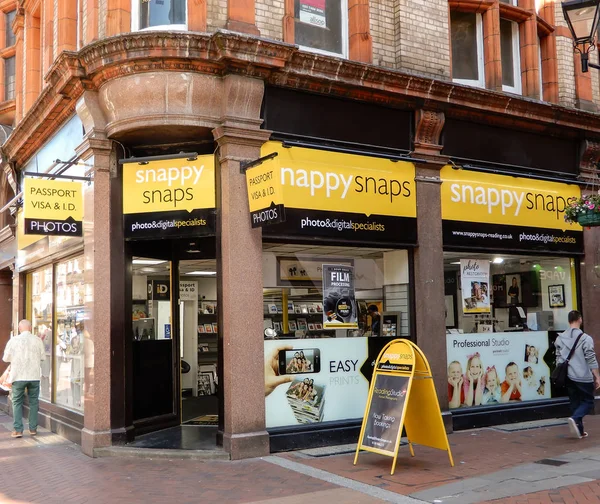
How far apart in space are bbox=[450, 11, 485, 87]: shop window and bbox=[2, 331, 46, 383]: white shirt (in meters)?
8.85

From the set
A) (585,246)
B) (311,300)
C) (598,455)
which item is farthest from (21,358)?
(585,246)

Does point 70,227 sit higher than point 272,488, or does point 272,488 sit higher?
point 70,227

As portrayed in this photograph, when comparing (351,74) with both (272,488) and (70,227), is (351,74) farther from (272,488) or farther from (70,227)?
(272,488)

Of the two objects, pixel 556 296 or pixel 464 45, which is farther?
pixel 556 296

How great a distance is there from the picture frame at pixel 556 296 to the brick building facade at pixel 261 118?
0.26 meters

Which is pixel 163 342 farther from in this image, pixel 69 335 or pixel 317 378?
pixel 317 378

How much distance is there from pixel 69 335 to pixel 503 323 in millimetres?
7439

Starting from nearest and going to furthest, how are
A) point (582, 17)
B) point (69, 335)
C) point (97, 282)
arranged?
point (582, 17)
point (97, 282)
point (69, 335)

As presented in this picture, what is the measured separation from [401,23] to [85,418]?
780 centimetres

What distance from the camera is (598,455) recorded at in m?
8.55

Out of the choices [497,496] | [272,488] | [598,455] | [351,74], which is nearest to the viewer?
[497,496]

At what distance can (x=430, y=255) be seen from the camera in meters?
10.7

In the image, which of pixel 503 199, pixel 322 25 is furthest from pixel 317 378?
pixel 322 25

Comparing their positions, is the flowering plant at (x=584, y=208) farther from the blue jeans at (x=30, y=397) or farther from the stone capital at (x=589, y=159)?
the blue jeans at (x=30, y=397)
